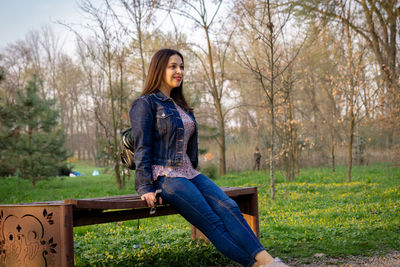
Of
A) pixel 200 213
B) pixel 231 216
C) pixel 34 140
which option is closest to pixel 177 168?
pixel 200 213

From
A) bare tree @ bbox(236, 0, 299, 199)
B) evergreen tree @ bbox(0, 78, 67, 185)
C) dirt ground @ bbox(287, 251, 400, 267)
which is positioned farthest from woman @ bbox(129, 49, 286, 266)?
evergreen tree @ bbox(0, 78, 67, 185)

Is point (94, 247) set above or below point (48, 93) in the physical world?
below

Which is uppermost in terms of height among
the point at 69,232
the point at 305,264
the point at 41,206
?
the point at 41,206

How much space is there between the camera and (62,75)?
37625 mm

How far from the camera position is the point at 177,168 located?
305cm

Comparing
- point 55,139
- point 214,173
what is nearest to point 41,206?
point 214,173

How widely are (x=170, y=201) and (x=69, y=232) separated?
29.6 inches

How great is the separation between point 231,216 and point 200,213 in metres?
0.23

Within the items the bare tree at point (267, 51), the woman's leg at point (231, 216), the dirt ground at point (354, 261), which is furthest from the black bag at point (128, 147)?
the bare tree at point (267, 51)

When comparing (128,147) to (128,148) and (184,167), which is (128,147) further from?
(184,167)

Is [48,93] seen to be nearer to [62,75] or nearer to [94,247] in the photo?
[62,75]

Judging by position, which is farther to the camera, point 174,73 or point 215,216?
point 174,73

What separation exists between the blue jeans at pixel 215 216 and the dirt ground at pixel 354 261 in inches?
50.5

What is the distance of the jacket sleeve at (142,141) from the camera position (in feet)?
9.45
